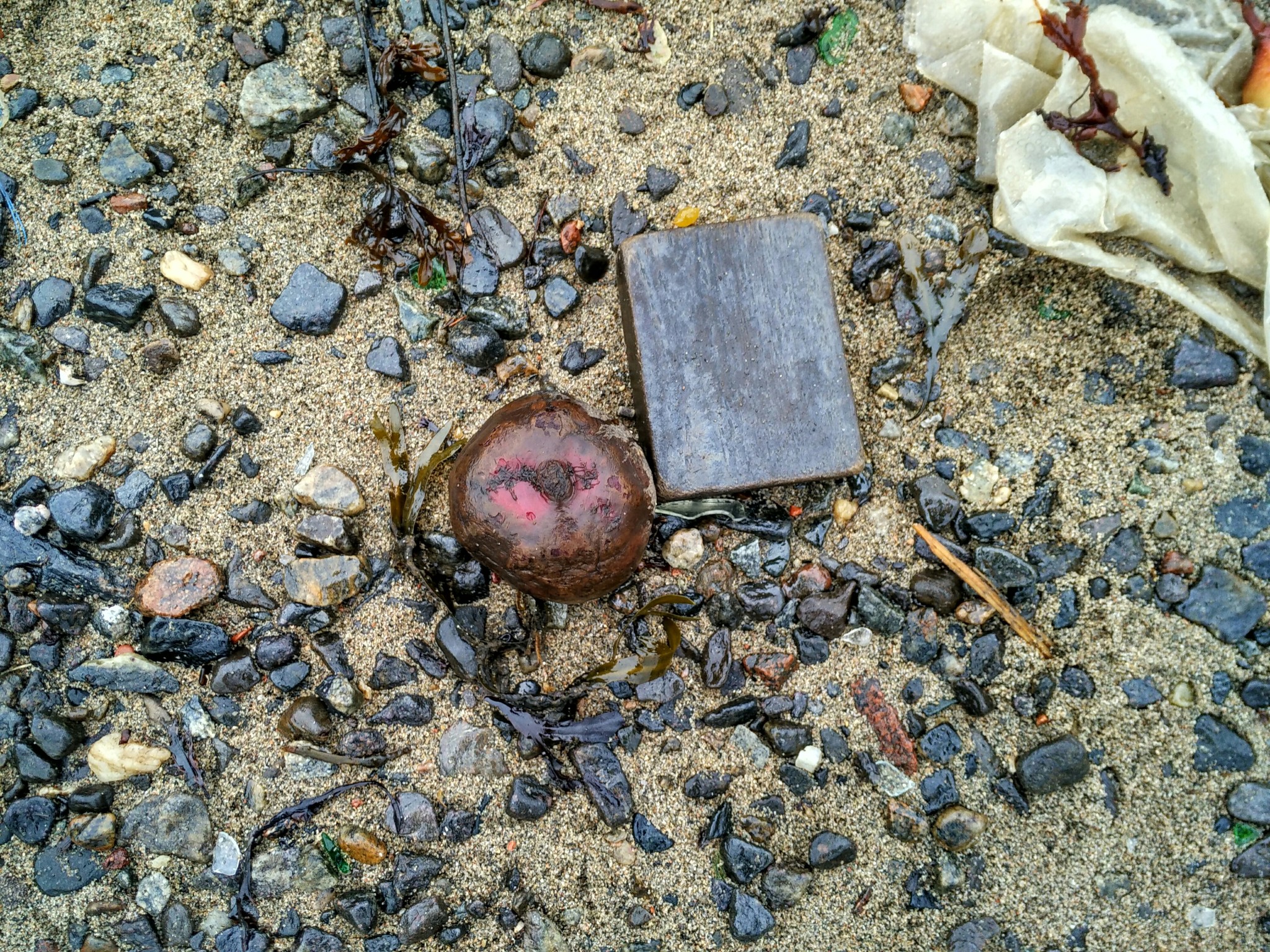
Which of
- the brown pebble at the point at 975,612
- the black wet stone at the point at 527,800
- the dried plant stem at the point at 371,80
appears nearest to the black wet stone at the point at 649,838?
the black wet stone at the point at 527,800

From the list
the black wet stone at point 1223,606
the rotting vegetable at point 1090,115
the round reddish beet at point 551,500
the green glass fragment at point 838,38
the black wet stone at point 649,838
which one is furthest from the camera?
the green glass fragment at point 838,38

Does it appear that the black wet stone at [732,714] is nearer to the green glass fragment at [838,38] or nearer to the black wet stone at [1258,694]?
the black wet stone at [1258,694]

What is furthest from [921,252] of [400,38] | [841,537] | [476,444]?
[400,38]

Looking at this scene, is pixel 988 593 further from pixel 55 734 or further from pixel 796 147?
pixel 55 734

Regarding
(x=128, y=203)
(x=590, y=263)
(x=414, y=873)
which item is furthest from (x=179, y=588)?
(x=590, y=263)

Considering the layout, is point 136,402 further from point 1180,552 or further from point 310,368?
point 1180,552

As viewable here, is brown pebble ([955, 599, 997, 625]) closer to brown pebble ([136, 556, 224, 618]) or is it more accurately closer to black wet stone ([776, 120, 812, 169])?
black wet stone ([776, 120, 812, 169])
